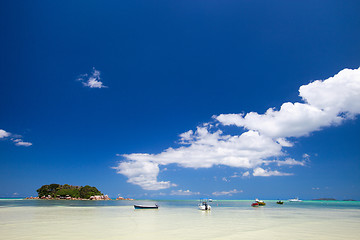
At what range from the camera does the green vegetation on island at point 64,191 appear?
154375 mm

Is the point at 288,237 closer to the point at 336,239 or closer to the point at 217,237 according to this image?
the point at 336,239

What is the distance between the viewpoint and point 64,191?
509 feet

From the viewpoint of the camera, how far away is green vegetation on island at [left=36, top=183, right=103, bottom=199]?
15438cm

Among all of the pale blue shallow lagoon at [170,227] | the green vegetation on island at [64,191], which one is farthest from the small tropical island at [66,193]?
the pale blue shallow lagoon at [170,227]

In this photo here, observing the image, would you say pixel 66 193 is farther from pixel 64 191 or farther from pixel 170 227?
pixel 170 227

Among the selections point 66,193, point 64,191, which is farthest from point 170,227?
point 64,191

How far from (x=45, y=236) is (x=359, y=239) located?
92.2ft

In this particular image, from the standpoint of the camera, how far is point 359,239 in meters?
20.0

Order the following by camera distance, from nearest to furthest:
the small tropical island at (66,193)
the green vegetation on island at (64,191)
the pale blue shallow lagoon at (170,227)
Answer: the pale blue shallow lagoon at (170,227)
the small tropical island at (66,193)
the green vegetation on island at (64,191)

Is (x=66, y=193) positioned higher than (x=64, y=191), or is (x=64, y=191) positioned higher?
(x=64, y=191)

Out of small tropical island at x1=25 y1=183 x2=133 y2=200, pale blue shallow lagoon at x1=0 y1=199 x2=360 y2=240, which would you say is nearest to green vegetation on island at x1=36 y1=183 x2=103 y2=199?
small tropical island at x1=25 y1=183 x2=133 y2=200

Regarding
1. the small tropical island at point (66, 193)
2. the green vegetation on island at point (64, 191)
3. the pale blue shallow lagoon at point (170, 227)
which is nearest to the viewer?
the pale blue shallow lagoon at point (170, 227)

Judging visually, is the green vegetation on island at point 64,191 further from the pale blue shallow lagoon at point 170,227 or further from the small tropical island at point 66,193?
the pale blue shallow lagoon at point 170,227

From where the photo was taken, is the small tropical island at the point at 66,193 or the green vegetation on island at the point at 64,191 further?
the green vegetation on island at the point at 64,191
